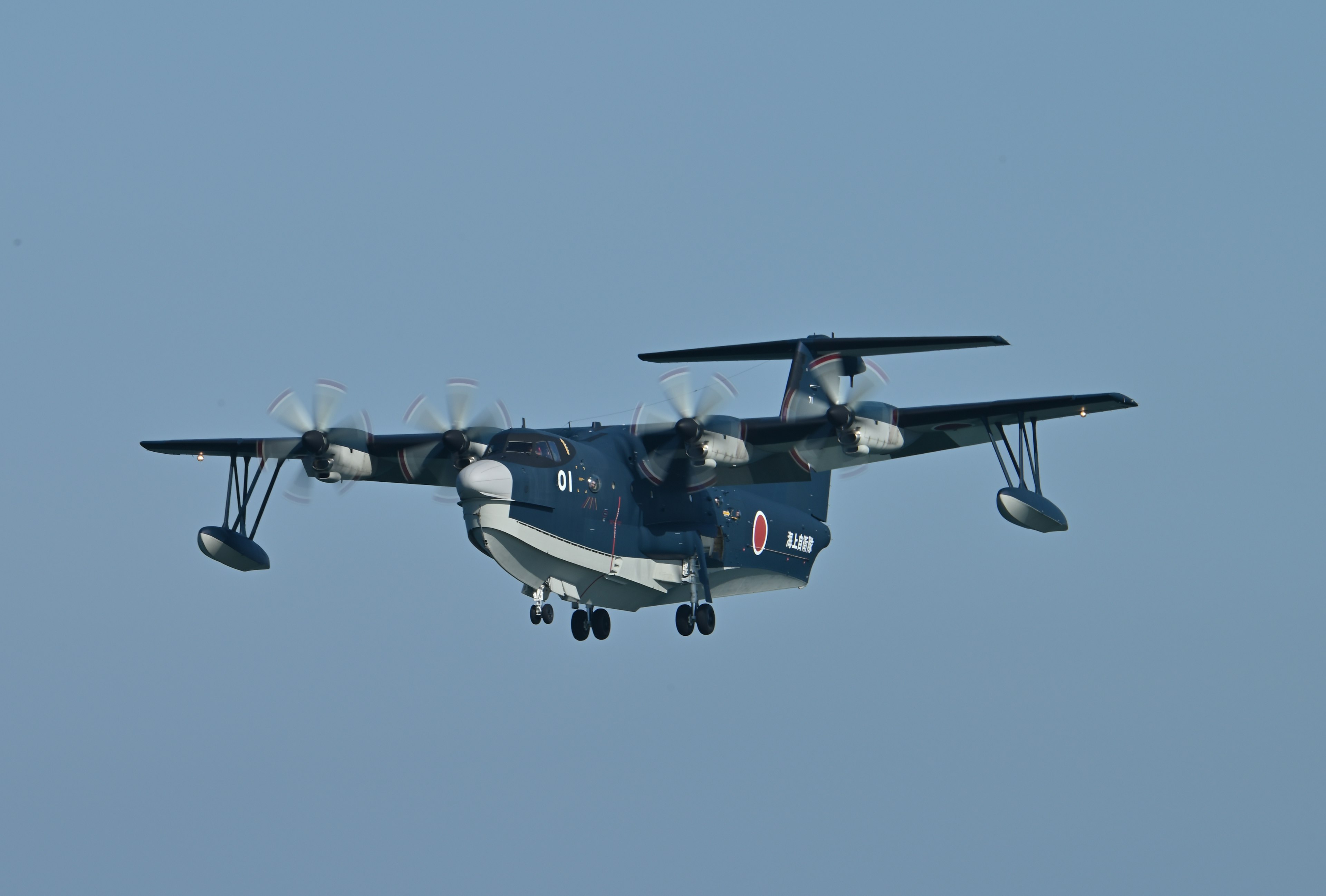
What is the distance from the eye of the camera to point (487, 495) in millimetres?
36844

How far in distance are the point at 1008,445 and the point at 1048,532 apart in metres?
2.43

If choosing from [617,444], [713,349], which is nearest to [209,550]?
[617,444]

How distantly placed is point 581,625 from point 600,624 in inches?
18.0

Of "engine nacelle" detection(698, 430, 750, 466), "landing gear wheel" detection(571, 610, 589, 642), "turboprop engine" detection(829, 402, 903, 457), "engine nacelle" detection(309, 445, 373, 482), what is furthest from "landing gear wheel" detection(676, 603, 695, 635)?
"engine nacelle" detection(309, 445, 373, 482)

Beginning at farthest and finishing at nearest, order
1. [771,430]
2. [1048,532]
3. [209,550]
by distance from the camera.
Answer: [209,550] < [771,430] < [1048,532]

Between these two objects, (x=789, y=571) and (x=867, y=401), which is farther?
(x=789, y=571)

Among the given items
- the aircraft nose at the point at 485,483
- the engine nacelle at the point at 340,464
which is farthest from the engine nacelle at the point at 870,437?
the engine nacelle at the point at 340,464

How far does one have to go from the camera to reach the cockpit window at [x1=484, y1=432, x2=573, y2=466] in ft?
125

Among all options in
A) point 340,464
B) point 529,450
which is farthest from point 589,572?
point 340,464

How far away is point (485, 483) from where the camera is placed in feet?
121

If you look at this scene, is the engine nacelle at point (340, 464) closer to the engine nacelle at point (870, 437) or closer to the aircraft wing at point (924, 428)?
the aircraft wing at point (924, 428)

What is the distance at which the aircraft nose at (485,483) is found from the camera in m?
36.8

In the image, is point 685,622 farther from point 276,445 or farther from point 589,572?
point 276,445

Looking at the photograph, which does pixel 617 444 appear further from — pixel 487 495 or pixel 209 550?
pixel 209 550
